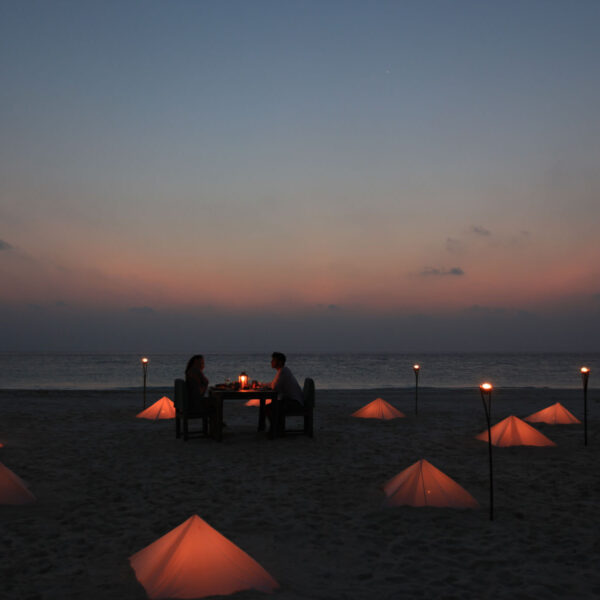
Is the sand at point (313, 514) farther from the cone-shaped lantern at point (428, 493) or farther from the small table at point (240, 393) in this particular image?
the small table at point (240, 393)

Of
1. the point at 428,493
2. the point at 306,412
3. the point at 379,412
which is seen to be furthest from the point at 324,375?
the point at 428,493

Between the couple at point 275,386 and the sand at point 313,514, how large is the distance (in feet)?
2.53

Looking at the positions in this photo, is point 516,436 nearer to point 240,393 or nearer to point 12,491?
point 240,393

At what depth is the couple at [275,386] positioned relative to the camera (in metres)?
10.4

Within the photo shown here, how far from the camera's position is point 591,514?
18.9ft

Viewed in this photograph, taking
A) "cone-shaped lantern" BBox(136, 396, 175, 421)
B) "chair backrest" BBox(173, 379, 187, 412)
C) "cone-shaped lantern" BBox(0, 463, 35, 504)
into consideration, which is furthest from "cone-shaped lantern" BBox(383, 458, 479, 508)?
"cone-shaped lantern" BBox(136, 396, 175, 421)

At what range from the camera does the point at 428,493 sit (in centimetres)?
601

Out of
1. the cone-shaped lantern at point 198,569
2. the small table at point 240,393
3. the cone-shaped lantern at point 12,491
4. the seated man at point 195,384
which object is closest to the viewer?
the cone-shaped lantern at point 198,569

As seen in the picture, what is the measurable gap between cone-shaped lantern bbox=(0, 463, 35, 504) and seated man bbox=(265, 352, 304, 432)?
5.04 metres

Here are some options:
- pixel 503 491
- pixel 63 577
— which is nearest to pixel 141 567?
pixel 63 577

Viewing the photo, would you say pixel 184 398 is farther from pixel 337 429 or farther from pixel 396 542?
pixel 396 542

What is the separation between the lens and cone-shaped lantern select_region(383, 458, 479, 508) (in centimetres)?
596

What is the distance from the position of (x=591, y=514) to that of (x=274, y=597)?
152 inches

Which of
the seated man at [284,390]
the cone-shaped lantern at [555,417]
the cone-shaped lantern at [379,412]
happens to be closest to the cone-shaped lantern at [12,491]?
the seated man at [284,390]
